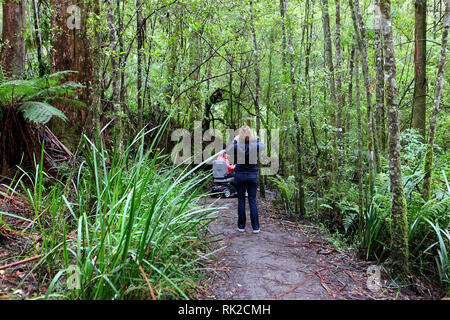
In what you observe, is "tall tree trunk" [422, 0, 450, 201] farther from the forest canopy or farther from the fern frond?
the fern frond

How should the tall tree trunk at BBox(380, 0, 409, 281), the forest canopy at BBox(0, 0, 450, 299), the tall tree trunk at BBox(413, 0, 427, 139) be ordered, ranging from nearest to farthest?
1. the forest canopy at BBox(0, 0, 450, 299)
2. the tall tree trunk at BBox(380, 0, 409, 281)
3. the tall tree trunk at BBox(413, 0, 427, 139)

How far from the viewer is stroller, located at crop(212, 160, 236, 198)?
288 inches

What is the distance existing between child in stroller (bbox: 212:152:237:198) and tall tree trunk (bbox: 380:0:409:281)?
14.9 feet

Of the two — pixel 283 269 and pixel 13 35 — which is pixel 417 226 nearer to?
pixel 283 269

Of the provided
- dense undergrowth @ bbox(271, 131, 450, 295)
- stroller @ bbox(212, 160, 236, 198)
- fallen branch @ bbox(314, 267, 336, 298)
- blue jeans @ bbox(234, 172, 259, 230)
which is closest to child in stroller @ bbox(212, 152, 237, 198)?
stroller @ bbox(212, 160, 236, 198)

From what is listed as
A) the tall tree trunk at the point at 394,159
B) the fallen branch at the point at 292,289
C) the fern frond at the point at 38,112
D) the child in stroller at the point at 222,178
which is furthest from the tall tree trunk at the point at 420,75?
the fern frond at the point at 38,112

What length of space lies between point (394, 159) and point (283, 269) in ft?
5.79

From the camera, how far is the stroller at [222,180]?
732 centimetres

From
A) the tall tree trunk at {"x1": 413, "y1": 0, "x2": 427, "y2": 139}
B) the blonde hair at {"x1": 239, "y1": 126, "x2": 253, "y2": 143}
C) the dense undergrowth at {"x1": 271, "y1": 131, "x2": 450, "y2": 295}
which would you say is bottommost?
Answer: the dense undergrowth at {"x1": 271, "y1": 131, "x2": 450, "y2": 295}

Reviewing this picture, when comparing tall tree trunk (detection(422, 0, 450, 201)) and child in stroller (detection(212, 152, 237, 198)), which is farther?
child in stroller (detection(212, 152, 237, 198))

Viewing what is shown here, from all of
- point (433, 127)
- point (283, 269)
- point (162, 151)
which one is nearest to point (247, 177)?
point (283, 269)

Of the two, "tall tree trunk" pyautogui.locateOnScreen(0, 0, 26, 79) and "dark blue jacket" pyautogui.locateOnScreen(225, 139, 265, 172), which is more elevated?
"tall tree trunk" pyautogui.locateOnScreen(0, 0, 26, 79)

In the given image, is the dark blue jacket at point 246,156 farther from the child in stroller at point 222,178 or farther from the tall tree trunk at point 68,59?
the tall tree trunk at point 68,59
